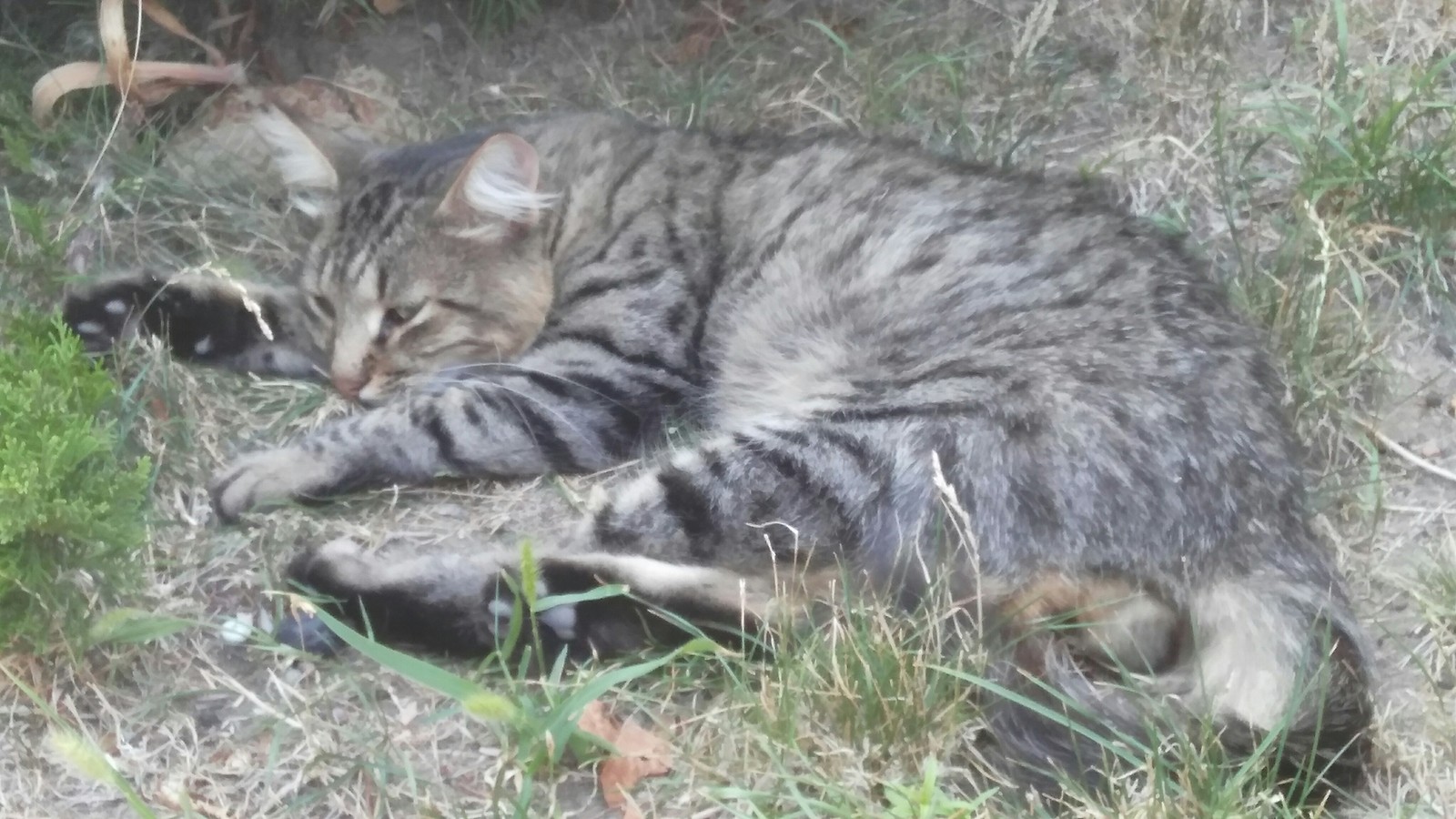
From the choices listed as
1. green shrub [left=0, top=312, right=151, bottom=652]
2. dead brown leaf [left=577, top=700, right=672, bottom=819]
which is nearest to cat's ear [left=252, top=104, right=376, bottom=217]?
green shrub [left=0, top=312, right=151, bottom=652]

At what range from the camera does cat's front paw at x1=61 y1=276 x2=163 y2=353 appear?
2656mm

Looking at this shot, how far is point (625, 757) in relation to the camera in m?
1.92

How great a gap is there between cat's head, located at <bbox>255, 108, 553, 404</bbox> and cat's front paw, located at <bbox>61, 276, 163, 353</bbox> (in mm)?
370

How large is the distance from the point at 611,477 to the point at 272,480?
26.5 inches

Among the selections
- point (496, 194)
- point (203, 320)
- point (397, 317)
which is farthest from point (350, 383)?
point (496, 194)

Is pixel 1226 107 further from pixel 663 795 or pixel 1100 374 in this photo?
pixel 663 795

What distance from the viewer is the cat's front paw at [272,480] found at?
2.37 m

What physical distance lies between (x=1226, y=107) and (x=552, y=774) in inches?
90.9

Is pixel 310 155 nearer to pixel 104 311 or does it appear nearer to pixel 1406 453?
pixel 104 311

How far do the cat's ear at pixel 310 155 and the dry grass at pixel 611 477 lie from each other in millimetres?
190

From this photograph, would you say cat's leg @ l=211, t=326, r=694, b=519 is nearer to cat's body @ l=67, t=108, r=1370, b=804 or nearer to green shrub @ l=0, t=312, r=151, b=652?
cat's body @ l=67, t=108, r=1370, b=804

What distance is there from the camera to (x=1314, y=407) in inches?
101

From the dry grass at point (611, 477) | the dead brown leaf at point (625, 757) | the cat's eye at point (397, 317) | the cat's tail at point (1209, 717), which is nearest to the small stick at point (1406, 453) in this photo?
the dry grass at point (611, 477)

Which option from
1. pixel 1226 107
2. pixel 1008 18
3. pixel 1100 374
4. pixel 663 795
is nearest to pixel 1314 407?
pixel 1100 374
